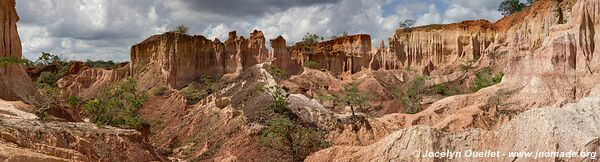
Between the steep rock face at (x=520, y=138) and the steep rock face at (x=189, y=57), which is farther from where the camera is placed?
the steep rock face at (x=189, y=57)

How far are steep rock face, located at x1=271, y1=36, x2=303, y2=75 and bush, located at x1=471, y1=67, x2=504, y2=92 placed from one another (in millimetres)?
17241

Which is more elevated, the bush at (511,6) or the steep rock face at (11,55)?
the bush at (511,6)

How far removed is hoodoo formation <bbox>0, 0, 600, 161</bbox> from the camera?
16.8m

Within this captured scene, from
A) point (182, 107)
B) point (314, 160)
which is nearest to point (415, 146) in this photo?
point (314, 160)

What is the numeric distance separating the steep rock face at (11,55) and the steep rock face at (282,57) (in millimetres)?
24586

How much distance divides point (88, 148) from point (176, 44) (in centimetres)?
2687

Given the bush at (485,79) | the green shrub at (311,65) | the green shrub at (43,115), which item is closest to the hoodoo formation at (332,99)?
the green shrub at (43,115)

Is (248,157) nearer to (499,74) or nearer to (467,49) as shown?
(499,74)

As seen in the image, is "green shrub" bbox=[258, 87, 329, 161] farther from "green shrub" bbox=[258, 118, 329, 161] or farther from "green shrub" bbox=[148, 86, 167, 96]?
"green shrub" bbox=[148, 86, 167, 96]

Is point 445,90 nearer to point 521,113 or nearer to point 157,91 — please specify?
point 157,91

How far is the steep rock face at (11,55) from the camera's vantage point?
26859 mm

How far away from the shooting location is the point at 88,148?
57.6 feet

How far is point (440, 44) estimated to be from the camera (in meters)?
59.5

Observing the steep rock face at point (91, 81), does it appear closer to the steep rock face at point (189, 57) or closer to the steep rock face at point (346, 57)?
the steep rock face at point (189, 57)
